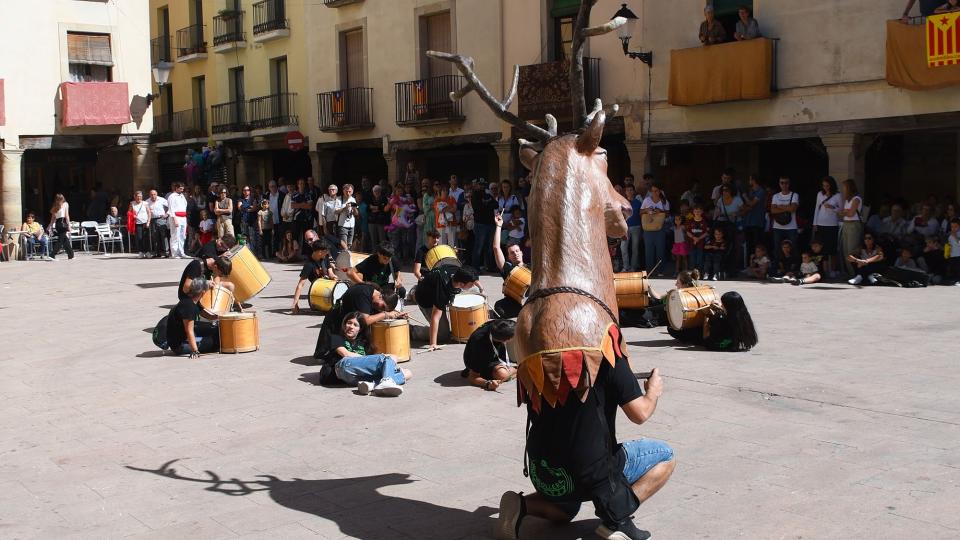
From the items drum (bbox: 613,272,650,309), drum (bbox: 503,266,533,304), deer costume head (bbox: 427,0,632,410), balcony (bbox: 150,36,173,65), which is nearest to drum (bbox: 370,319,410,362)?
drum (bbox: 503,266,533,304)

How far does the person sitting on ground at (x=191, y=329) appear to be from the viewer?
11828 millimetres

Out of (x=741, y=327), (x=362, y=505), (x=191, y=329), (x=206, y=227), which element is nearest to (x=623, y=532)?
(x=362, y=505)

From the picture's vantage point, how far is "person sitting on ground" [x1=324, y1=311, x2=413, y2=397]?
9.46 metres

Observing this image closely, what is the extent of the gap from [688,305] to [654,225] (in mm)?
7664

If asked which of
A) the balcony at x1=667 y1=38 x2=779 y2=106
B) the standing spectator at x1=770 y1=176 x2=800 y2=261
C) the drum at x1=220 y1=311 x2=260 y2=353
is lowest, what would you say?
the drum at x1=220 y1=311 x2=260 y2=353

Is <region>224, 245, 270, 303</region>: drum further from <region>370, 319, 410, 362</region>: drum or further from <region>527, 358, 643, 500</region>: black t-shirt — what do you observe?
<region>527, 358, 643, 500</region>: black t-shirt

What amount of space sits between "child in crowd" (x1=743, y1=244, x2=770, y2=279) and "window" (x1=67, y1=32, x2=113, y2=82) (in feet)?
66.7

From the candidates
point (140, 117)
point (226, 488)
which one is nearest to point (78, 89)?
point (140, 117)

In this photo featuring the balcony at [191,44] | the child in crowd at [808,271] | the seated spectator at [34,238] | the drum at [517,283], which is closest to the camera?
the drum at [517,283]

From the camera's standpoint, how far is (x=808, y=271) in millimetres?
16984

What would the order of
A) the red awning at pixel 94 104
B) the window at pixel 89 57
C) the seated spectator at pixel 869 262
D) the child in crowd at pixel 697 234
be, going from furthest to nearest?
1. the window at pixel 89 57
2. the red awning at pixel 94 104
3. the child in crowd at pixel 697 234
4. the seated spectator at pixel 869 262

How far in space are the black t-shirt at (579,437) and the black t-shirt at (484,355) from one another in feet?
14.0

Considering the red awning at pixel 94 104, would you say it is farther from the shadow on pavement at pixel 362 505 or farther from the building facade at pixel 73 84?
the shadow on pavement at pixel 362 505

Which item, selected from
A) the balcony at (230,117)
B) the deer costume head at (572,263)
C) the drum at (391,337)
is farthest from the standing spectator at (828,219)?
the balcony at (230,117)
